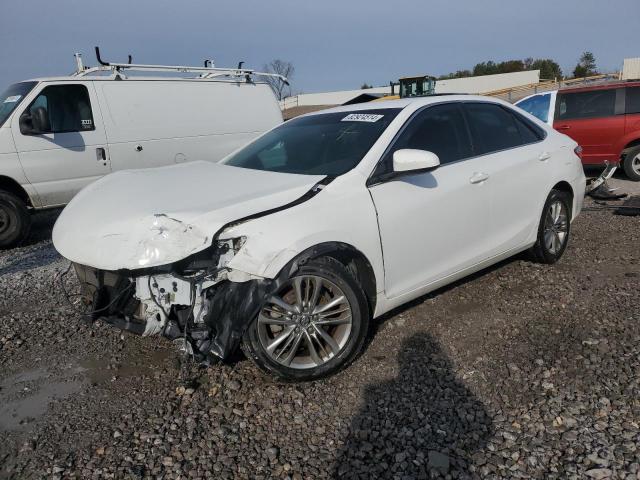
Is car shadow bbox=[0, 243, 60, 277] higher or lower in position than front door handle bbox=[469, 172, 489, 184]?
lower

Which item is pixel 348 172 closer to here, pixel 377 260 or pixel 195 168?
pixel 377 260

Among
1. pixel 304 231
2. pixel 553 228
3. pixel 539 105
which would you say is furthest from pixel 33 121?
pixel 539 105

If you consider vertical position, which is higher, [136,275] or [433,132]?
[433,132]

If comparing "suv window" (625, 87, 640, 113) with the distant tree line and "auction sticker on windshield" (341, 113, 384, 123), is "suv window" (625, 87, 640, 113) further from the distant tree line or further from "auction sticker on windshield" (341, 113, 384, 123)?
the distant tree line

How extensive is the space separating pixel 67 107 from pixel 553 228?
624cm

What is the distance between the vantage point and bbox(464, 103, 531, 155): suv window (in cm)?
409

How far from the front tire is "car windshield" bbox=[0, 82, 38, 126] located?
5414 mm

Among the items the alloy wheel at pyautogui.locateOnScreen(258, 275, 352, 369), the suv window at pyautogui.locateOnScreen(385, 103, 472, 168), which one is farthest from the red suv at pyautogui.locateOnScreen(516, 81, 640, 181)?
the alloy wheel at pyautogui.locateOnScreen(258, 275, 352, 369)

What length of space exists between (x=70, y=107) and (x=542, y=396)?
6.68 metres

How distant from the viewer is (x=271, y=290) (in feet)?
8.98

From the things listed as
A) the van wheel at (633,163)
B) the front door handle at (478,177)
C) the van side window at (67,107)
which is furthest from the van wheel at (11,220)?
the van wheel at (633,163)

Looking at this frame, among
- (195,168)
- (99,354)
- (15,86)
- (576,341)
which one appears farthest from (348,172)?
(15,86)

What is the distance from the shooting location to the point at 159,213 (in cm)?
273

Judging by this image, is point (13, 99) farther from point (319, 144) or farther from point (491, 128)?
point (491, 128)
